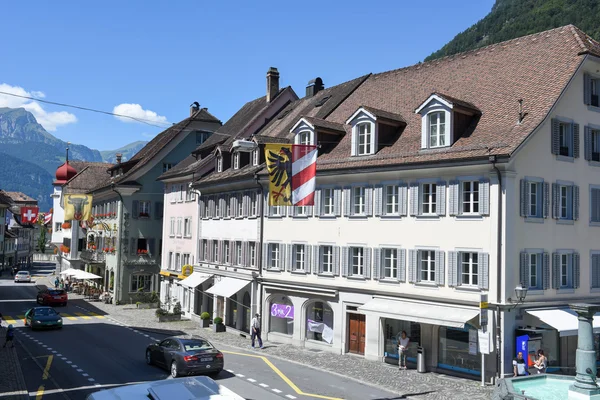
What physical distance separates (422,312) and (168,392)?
15356mm

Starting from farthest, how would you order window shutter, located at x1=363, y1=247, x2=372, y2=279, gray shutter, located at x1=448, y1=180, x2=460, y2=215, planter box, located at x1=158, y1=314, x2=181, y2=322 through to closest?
planter box, located at x1=158, y1=314, x2=181, y2=322 → window shutter, located at x1=363, y1=247, x2=372, y2=279 → gray shutter, located at x1=448, y1=180, x2=460, y2=215

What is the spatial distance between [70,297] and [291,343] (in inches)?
1389

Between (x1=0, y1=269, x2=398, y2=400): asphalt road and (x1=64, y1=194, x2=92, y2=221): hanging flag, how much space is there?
12583 mm

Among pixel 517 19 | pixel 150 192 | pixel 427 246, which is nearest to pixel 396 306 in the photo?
pixel 427 246

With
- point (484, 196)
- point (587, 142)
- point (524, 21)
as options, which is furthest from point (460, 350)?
point (524, 21)

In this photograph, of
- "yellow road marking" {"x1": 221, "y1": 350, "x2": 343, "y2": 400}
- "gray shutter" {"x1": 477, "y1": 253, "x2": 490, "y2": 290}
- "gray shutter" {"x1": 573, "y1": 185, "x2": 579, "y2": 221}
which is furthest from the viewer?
"gray shutter" {"x1": 573, "y1": 185, "x2": 579, "y2": 221}

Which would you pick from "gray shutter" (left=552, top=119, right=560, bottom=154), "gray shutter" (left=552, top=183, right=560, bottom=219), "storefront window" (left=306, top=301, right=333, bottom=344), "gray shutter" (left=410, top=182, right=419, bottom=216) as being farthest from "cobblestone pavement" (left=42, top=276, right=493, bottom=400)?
"gray shutter" (left=552, top=119, right=560, bottom=154)

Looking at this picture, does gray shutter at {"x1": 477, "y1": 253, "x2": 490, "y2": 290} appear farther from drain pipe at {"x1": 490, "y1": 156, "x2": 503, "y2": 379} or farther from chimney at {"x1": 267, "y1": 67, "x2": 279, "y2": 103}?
chimney at {"x1": 267, "y1": 67, "x2": 279, "y2": 103}

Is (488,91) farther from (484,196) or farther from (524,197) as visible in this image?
(484,196)

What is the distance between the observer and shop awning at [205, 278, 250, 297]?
36.1 meters

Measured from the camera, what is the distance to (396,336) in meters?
27.5

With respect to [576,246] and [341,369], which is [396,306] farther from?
[576,246]

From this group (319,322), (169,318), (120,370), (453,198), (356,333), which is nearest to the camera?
(120,370)

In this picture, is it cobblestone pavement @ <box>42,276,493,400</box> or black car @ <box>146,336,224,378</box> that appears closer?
cobblestone pavement @ <box>42,276,493,400</box>
